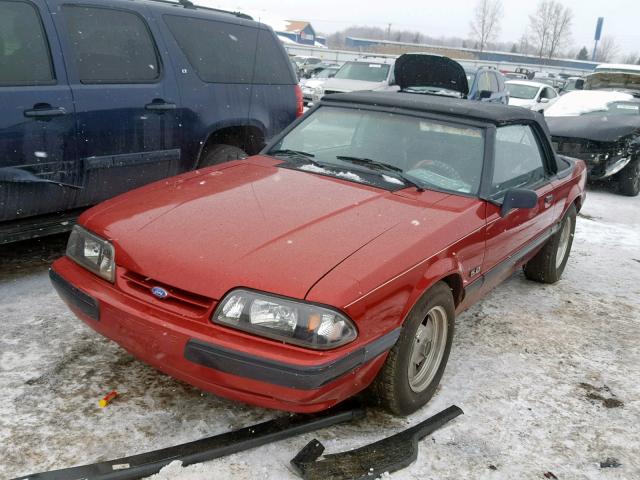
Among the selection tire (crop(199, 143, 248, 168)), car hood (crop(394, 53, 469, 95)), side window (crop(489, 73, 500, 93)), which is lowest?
tire (crop(199, 143, 248, 168))

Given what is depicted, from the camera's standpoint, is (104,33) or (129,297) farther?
(104,33)

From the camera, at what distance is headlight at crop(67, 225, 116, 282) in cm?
267

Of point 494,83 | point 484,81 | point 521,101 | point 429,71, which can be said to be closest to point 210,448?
point 429,71

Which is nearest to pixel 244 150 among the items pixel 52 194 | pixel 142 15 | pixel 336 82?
pixel 142 15

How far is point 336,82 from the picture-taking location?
1459cm

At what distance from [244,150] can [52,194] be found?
74.0 inches

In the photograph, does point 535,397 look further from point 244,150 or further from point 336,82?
point 336,82

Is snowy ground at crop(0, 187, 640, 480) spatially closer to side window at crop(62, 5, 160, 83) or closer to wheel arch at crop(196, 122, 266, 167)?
side window at crop(62, 5, 160, 83)

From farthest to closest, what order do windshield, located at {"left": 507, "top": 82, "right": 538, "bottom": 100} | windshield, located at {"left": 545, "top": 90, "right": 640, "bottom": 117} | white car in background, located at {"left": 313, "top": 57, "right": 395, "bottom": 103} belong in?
windshield, located at {"left": 507, "top": 82, "right": 538, "bottom": 100}, white car in background, located at {"left": 313, "top": 57, "right": 395, "bottom": 103}, windshield, located at {"left": 545, "top": 90, "right": 640, "bottom": 117}

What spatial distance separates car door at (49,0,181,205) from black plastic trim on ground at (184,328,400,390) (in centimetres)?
232

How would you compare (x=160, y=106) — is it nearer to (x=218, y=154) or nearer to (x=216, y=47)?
(x=218, y=154)

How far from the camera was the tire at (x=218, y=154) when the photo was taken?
5.00 meters

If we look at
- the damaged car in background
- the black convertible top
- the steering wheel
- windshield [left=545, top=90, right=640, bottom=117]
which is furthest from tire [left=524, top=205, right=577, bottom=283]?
windshield [left=545, top=90, right=640, bottom=117]

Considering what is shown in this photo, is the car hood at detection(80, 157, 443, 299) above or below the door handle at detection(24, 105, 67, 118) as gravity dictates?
below
